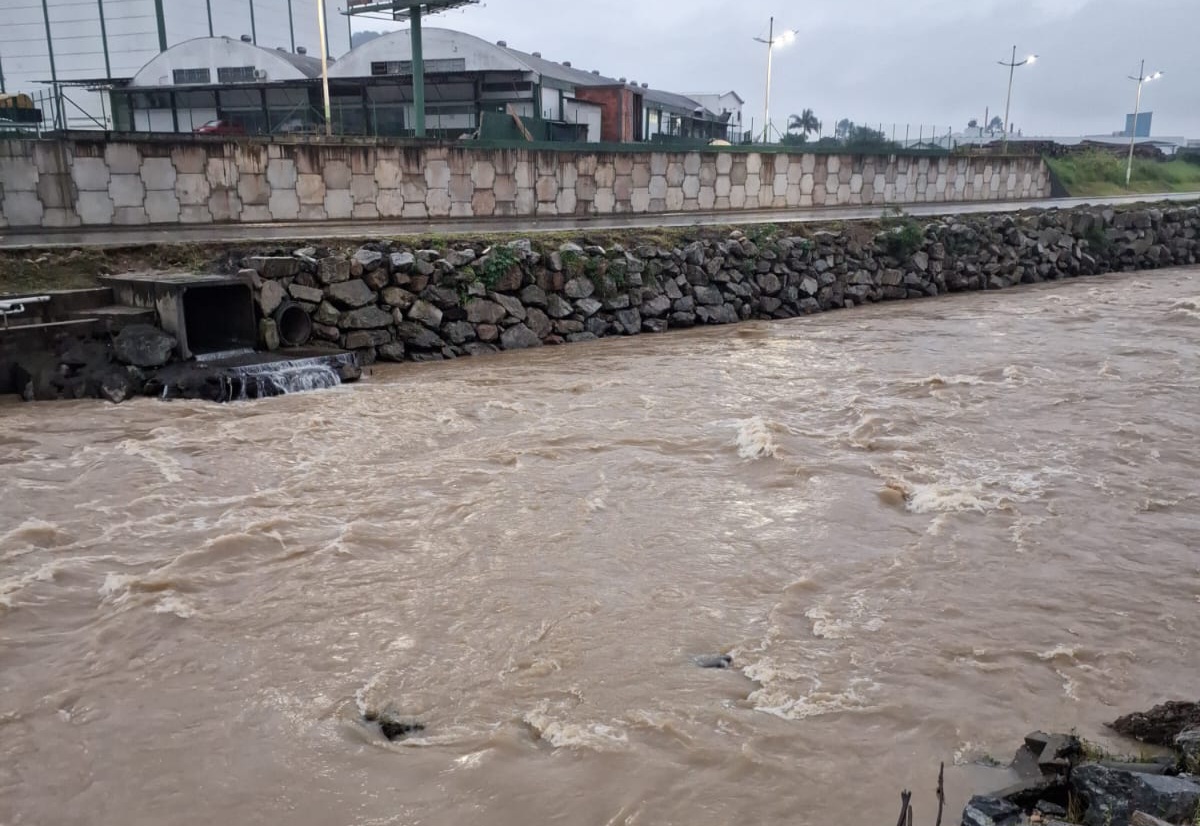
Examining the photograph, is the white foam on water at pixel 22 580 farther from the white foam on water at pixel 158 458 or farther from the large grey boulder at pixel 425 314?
the large grey boulder at pixel 425 314

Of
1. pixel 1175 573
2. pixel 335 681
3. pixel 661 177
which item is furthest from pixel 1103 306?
pixel 335 681

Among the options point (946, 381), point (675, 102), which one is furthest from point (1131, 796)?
Result: point (675, 102)

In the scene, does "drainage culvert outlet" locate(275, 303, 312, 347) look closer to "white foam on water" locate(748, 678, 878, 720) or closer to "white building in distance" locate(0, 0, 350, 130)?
"white foam on water" locate(748, 678, 878, 720)


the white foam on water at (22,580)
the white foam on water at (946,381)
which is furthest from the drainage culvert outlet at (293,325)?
the white foam on water at (946,381)

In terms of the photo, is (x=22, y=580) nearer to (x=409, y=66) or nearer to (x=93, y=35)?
(x=409, y=66)

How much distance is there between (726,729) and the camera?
5961 mm

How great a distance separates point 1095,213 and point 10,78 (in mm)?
52759

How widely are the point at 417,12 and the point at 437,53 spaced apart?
36.3 ft

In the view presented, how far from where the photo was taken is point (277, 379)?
1448 centimetres

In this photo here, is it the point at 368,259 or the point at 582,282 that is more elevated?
the point at 368,259

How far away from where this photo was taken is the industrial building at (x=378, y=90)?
35844 millimetres

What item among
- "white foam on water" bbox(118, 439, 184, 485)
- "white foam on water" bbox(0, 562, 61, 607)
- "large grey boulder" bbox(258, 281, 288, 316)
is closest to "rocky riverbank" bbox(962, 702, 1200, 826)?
"white foam on water" bbox(0, 562, 61, 607)

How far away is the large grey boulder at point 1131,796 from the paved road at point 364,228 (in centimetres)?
1583

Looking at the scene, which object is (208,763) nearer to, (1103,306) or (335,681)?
(335,681)
